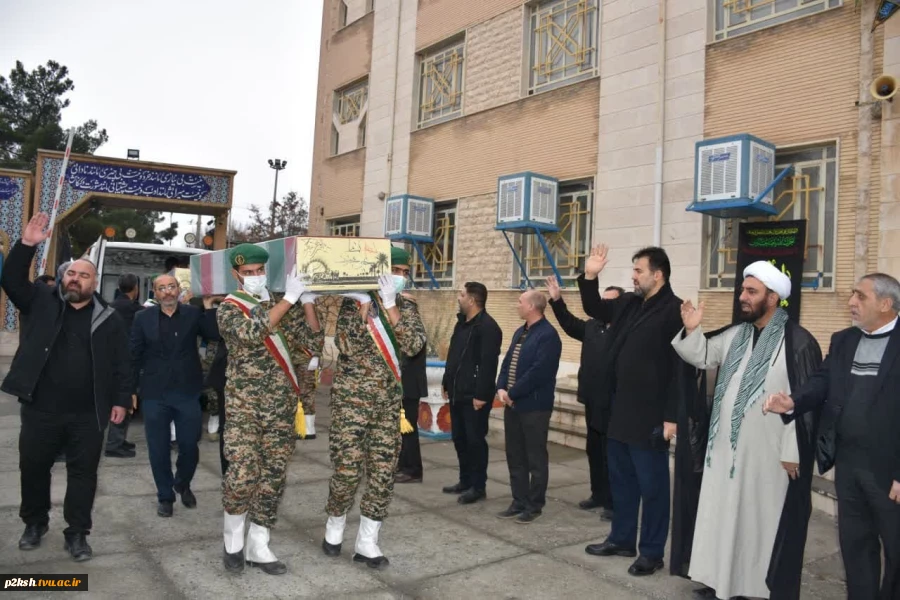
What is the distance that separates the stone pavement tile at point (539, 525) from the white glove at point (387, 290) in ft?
6.63

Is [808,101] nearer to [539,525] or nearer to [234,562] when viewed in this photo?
[539,525]

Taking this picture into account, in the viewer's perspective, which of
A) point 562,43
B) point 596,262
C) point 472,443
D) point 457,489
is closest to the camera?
point 596,262

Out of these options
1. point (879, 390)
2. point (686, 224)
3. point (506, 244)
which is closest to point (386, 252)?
point (879, 390)

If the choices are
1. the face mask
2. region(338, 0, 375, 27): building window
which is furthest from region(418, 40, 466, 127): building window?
the face mask

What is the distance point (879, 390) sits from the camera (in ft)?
11.9

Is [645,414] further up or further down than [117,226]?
further down

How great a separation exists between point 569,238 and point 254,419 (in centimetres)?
778

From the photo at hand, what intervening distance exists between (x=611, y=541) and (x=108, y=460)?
5.11m

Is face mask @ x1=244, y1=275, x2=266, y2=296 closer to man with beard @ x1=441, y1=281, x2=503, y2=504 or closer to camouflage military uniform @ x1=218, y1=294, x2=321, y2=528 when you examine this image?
camouflage military uniform @ x1=218, y1=294, x2=321, y2=528

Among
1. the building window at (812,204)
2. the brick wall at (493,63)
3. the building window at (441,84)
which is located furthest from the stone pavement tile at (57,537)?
the building window at (441,84)

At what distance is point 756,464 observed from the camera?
3990mm

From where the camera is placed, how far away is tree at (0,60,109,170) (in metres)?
33.0

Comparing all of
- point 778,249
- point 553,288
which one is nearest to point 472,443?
point 553,288

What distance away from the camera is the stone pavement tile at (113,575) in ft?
12.8
